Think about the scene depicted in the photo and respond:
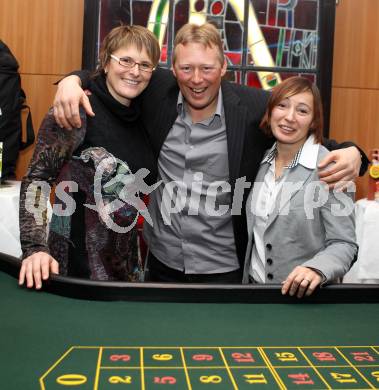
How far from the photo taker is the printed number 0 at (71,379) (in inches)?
37.6

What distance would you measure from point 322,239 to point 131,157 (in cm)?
66

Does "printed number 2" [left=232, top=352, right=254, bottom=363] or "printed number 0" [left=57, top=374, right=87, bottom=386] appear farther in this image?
"printed number 2" [left=232, top=352, right=254, bottom=363]

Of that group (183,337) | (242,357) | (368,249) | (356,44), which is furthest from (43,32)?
(242,357)

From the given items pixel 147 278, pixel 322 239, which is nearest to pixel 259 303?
pixel 322 239

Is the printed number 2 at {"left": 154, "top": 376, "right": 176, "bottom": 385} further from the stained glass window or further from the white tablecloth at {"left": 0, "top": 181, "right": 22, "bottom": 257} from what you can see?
the stained glass window

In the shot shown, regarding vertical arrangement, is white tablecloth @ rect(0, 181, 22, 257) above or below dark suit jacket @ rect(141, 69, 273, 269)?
below

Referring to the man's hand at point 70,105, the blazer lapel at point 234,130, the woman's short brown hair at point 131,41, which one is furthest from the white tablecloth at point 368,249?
Answer: the man's hand at point 70,105

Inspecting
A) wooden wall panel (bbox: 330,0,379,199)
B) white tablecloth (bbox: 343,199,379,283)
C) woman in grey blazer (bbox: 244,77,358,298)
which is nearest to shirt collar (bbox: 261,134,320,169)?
woman in grey blazer (bbox: 244,77,358,298)

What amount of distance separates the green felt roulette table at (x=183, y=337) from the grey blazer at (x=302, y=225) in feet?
0.68

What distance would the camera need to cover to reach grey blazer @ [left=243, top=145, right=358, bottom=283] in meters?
1.61

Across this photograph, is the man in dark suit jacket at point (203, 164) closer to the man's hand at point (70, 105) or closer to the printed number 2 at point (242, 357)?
the man's hand at point (70, 105)

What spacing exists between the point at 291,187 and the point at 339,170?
0.16 metres

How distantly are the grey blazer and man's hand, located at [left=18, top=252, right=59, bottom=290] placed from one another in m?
0.64

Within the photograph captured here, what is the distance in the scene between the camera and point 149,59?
5.86ft
